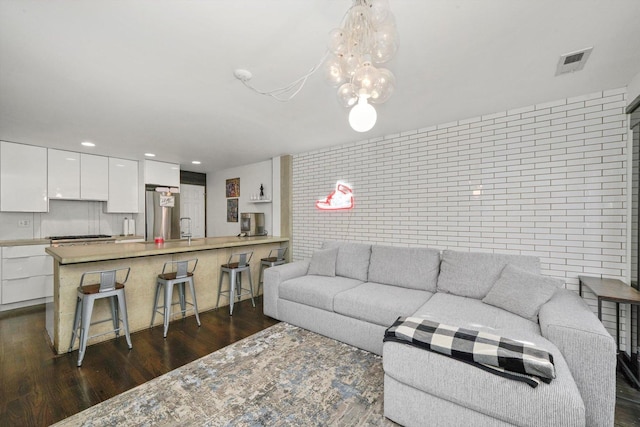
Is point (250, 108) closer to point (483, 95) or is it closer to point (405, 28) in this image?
point (405, 28)


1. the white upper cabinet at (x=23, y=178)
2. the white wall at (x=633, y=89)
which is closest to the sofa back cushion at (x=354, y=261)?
the white wall at (x=633, y=89)

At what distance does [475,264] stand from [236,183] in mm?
5100

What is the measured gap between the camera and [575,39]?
1.75 meters

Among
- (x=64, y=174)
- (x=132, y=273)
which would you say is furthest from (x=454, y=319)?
(x=64, y=174)

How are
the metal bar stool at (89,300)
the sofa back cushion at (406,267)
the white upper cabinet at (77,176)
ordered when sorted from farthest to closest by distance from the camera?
1. the white upper cabinet at (77,176)
2. the sofa back cushion at (406,267)
3. the metal bar stool at (89,300)

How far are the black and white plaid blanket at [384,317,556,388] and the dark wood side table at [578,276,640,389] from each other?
3.68 ft

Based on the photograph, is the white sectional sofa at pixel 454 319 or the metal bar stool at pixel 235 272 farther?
the metal bar stool at pixel 235 272

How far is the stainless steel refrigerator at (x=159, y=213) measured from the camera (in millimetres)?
5203

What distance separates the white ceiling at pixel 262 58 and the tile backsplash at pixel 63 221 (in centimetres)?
180

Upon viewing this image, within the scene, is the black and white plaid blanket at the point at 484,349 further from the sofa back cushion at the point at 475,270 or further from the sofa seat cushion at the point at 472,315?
the sofa back cushion at the point at 475,270

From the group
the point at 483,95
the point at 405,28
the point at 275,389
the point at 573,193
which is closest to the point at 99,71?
the point at 405,28

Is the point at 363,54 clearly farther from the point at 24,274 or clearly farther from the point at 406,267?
the point at 24,274

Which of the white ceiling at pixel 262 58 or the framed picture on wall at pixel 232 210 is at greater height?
the white ceiling at pixel 262 58

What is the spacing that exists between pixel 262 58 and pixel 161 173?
4483 mm
